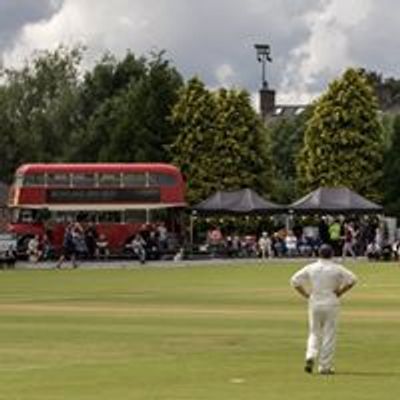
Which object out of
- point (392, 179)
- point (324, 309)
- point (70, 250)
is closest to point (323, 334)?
point (324, 309)

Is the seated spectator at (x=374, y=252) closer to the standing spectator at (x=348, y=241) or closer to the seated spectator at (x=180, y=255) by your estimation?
the standing spectator at (x=348, y=241)

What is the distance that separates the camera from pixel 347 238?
69438mm

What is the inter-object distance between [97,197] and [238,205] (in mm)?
7714

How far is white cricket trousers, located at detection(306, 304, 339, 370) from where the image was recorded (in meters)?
19.0

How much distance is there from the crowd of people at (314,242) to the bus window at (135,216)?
368cm

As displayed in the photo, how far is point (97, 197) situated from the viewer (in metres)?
74.9

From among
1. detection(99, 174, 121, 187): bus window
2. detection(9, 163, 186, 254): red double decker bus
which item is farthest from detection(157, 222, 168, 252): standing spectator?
detection(99, 174, 121, 187): bus window

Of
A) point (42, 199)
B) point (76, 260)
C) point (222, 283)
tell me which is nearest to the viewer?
point (222, 283)

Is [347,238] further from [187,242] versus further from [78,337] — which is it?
[78,337]

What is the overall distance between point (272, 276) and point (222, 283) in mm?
5197

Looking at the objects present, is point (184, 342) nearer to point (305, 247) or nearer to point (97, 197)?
point (97, 197)

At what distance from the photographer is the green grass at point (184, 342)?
687 inches

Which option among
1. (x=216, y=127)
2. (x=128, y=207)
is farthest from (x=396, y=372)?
(x=216, y=127)

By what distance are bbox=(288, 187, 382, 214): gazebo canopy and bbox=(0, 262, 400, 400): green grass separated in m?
30.8
